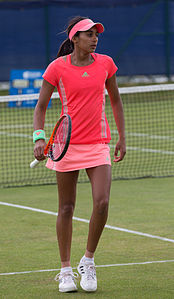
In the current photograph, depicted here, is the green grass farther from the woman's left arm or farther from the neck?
the neck

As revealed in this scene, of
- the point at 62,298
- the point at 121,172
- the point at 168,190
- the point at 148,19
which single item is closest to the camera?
the point at 62,298

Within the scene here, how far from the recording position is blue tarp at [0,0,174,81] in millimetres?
23047

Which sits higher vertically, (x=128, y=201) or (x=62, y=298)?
(x=62, y=298)

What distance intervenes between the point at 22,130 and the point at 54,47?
22.6 ft

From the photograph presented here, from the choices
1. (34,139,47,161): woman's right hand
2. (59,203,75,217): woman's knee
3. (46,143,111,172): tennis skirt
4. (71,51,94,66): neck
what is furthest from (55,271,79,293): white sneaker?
(71,51,94,66): neck

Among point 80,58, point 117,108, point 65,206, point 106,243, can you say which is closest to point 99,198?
point 65,206

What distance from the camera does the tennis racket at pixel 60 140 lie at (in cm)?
516

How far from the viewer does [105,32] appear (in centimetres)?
2347

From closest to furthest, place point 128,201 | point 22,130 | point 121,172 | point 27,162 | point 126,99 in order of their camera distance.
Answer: point 128,201
point 121,172
point 27,162
point 22,130
point 126,99

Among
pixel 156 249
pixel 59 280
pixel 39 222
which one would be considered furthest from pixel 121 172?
pixel 59 280

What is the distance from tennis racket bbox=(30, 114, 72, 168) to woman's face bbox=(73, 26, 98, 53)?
0.52m

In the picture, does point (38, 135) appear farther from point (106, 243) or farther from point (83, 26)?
point (106, 243)

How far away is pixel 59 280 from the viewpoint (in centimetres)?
545

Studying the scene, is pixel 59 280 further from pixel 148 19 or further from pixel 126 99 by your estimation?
pixel 148 19
